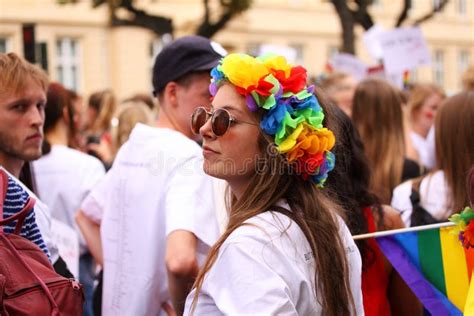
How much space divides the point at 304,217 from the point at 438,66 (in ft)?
129

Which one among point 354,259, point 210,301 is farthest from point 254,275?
point 354,259

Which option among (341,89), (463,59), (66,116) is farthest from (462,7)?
(66,116)

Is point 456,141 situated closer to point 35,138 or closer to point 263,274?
point 35,138

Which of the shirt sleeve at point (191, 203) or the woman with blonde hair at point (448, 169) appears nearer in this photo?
the shirt sleeve at point (191, 203)

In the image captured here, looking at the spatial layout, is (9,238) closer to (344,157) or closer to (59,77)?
(344,157)

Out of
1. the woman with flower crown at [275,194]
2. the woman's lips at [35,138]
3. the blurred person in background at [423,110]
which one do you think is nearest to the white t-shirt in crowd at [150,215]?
the woman's lips at [35,138]

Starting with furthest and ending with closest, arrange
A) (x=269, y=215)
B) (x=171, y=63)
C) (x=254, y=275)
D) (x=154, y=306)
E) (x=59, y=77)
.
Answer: (x=59, y=77) < (x=171, y=63) < (x=154, y=306) < (x=269, y=215) < (x=254, y=275)

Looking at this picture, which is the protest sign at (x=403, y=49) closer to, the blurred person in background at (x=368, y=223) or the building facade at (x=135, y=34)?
the blurred person in background at (x=368, y=223)

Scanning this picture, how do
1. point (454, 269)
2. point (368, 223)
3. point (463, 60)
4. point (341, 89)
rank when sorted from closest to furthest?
point (454, 269) < point (368, 223) < point (341, 89) < point (463, 60)

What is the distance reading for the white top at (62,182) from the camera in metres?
5.09

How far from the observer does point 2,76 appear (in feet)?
11.8

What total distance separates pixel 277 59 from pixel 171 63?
48.1 inches

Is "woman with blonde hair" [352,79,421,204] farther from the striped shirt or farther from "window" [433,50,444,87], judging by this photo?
"window" [433,50,444,87]

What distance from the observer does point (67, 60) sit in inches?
1187
